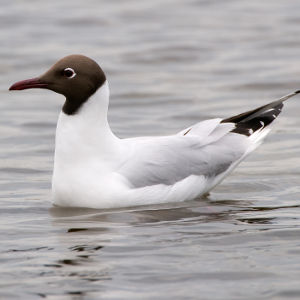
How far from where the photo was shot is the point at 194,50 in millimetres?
14906

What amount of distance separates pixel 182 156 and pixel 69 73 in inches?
44.4

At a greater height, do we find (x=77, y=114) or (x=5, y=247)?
(x=77, y=114)

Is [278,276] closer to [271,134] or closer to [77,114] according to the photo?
[77,114]

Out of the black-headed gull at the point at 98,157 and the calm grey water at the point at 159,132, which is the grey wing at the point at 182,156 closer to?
the black-headed gull at the point at 98,157

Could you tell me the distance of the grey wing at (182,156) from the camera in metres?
7.95

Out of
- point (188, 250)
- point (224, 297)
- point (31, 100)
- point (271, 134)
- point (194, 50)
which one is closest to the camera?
point (224, 297)

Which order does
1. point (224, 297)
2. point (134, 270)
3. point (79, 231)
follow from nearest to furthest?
point (224, 297) → point (134, 270) → point (79, 231)

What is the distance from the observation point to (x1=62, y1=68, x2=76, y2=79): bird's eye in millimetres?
7898

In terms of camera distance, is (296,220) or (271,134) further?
(271,134)

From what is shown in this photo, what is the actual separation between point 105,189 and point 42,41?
26.5ft

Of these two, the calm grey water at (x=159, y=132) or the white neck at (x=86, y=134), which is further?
the white neck at (x=86, y=134)

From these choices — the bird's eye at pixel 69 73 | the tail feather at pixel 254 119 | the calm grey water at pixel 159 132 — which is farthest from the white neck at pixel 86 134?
the tail feather at pixel 254 119

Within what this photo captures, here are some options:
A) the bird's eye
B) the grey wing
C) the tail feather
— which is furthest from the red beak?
the tail feather

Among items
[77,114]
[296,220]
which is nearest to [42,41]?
[77,114]
